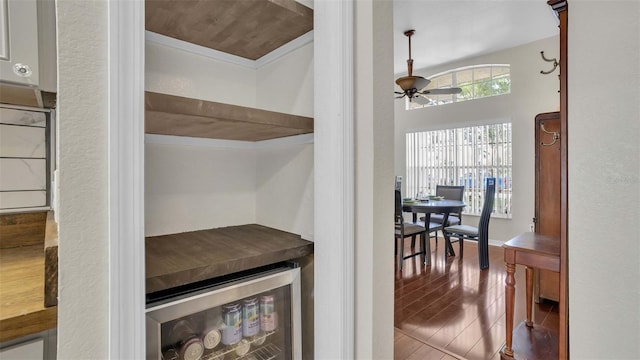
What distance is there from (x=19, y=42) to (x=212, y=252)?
2.38ft

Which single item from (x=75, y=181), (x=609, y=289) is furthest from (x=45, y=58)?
(x=609, y=289)

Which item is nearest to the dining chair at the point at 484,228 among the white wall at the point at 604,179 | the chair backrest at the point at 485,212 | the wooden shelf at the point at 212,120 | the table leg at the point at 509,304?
the chair backrest at the point at 485,212

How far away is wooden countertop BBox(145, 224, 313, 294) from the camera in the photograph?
0.76 metres

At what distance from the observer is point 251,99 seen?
135 centimetres

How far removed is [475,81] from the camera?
5.16m

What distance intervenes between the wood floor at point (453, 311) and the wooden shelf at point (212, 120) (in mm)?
1606

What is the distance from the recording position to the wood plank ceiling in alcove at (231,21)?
89 cm

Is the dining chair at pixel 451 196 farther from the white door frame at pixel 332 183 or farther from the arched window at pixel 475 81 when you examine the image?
the white door frame at pixel 332 183

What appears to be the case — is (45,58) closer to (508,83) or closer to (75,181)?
(75,181)

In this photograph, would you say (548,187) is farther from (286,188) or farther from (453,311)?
(286,188)

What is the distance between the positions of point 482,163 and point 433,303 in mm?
3238

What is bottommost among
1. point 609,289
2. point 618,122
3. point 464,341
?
point 464,341

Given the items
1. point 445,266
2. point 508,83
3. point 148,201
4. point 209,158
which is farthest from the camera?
point 508,83

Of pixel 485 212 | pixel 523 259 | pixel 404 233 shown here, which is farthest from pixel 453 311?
pixel 485 212
